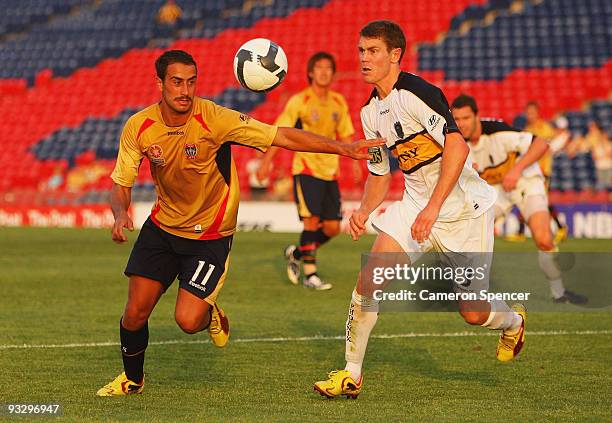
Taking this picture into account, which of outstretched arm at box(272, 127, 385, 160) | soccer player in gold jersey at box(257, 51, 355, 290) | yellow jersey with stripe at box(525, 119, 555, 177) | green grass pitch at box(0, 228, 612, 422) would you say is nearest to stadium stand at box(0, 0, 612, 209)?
yellow jersey with stripe at box(525, 119, 555, 177)

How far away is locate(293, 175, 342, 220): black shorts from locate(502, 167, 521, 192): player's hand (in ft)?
9.70

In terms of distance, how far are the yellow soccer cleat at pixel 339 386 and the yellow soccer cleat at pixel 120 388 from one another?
1149 millimetres

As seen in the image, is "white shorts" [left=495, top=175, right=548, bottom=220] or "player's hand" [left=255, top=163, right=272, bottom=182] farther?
"player's hand" [left=255, top=163, right=272, bottom=182]

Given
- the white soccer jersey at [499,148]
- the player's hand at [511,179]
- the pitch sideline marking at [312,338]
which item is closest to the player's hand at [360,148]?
the pitch sideline marking at [312,338]

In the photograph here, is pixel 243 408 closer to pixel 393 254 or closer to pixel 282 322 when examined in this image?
pixel 393 254

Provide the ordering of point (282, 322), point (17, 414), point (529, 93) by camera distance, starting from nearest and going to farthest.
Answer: point (17, 414) < point (282, 322) < point (529, 93)

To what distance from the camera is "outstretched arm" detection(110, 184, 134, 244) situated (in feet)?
21.0

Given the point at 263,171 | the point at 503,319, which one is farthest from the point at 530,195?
the point at 503,319

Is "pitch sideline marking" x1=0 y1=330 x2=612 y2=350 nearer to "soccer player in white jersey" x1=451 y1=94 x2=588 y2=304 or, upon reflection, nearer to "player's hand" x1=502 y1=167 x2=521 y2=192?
"player's hand" x1=502 y1=167 x2=521 y2=192

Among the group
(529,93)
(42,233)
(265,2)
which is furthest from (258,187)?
(265,2)

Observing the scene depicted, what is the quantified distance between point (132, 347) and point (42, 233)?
1647 centimetres

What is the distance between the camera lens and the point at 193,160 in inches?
266

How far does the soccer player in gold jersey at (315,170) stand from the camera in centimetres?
1323

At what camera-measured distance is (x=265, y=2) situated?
33.7m
